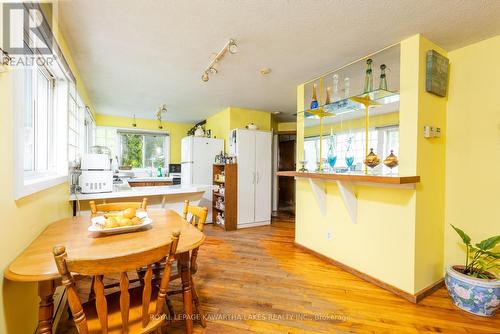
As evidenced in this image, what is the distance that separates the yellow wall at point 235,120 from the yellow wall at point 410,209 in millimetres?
2649

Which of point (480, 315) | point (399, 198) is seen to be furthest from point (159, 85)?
point (480, 315)

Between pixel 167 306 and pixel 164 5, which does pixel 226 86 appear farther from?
pixel 167 306

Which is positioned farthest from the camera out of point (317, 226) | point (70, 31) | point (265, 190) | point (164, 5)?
point (265, 190)

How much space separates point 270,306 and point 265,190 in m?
2.62

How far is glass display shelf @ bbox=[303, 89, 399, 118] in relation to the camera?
201 centimetres

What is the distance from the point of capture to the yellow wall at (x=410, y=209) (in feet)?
5.99

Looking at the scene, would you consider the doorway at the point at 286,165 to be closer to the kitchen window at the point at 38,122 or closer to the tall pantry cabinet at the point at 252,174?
the tall pantry cabinet at the point at 252,174

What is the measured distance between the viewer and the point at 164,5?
1.50 m

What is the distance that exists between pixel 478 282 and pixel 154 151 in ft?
19.8

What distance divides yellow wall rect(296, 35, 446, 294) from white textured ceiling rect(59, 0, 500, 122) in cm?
32

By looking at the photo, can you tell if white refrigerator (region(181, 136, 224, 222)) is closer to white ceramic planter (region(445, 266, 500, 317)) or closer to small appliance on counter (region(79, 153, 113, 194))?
small appliance on counter (region(79, 153, 113, 194))

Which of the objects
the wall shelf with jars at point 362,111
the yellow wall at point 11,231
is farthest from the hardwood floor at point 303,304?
the wall shelf with jars at point 362,111

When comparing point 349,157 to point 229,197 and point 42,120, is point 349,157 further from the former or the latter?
point 42,120
